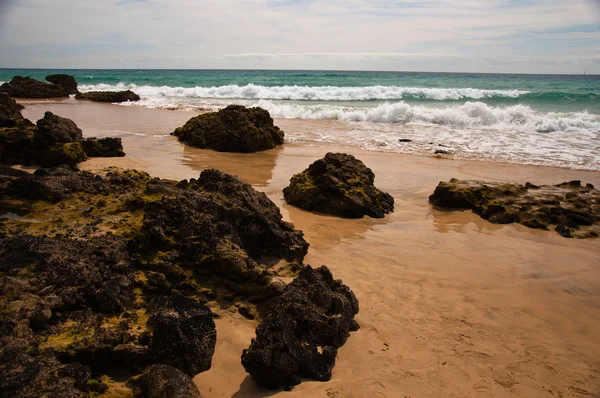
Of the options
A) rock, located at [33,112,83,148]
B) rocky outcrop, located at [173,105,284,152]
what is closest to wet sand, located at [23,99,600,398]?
rock, located at [33,112,83,148]

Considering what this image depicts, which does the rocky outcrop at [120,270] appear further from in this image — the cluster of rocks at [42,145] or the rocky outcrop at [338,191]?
the cluster of rocks at [42,145]

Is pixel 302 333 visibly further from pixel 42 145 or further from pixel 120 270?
pixel 42 145

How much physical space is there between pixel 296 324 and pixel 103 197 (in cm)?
253

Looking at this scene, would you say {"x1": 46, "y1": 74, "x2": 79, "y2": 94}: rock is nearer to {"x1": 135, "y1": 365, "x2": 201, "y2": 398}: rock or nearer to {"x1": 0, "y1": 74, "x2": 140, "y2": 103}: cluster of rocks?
{"x1": 0, "y1": 74, "x2": 140, "y2": 103}: cluster of rocks

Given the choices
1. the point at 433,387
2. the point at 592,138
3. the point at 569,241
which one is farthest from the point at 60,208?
the point at 592,138

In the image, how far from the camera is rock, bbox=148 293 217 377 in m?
2.86

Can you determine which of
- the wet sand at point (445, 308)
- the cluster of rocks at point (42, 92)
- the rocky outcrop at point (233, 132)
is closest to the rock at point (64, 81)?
the cluster of rocks at point (42, 92)

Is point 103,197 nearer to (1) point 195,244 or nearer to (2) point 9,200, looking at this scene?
(2) point 9,200

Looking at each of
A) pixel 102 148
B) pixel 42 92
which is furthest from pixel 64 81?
pixel 102 148

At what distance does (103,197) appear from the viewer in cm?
454

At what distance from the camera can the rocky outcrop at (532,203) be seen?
7105 mm

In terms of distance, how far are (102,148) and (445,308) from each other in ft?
26.7

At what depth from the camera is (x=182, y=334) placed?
292 centimetres

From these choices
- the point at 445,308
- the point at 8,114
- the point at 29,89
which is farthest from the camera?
the point at 29,89
